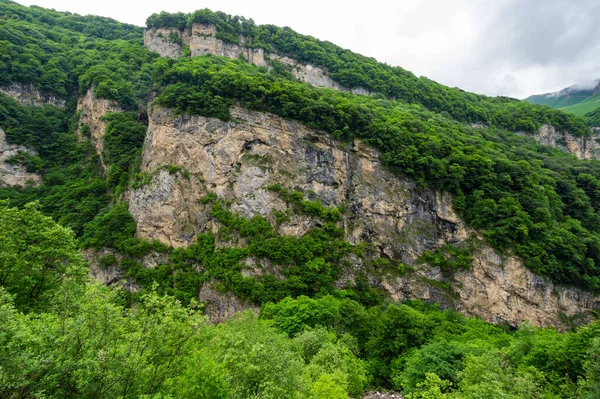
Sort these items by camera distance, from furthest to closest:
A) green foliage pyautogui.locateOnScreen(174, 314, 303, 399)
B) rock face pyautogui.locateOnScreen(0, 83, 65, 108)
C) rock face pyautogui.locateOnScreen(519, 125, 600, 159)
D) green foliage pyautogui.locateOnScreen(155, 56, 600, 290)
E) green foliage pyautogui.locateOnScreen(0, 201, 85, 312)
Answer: rock face pyautogui.locateOnScreen(519, 125, 600, 159) → rock face pyautogui.locateOnScreen(0, 83, 65, 108) → green foliage pyautogui.locateOnScreen(155, 56, 600, 290) → green foliage pyautogui.locateOnScreen(0, 201, 85, 312) → green foliage pyautogui.locateOnScreen(174, 314, 303, 399)

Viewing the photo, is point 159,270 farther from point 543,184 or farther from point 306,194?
point 543,184

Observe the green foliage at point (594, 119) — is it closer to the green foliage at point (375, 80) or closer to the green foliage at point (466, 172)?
the green foliage at point (375, 80)

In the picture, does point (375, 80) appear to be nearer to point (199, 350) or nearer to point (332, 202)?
point (332, 202)

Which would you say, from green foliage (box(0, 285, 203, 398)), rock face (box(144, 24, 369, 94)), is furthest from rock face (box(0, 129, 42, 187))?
green foliage (box(0, 285, 203, 398))

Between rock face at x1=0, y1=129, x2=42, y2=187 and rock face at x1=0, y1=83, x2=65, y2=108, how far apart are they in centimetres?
Answer: 1037

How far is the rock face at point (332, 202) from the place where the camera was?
43844 millimetres

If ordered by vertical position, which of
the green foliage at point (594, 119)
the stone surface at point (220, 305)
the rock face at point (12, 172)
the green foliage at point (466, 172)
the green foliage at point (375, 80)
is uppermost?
the green foliage at point (594, 119)

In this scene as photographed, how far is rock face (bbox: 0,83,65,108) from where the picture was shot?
59.0 meters

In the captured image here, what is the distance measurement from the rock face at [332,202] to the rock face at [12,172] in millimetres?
18869

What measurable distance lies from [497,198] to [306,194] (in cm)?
2815

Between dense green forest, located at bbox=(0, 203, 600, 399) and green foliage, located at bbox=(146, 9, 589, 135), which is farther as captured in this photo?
green foliage, located at bbox=(146, 9, 589, 135)

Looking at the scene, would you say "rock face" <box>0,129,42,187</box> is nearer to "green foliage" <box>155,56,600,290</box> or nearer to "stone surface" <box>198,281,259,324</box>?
"green foliage" <box>155,56,600,290</box>

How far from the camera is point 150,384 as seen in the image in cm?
1178

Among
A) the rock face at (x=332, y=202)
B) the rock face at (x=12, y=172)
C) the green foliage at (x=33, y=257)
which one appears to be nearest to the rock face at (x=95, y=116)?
the rock face at (x=12, y=172)
